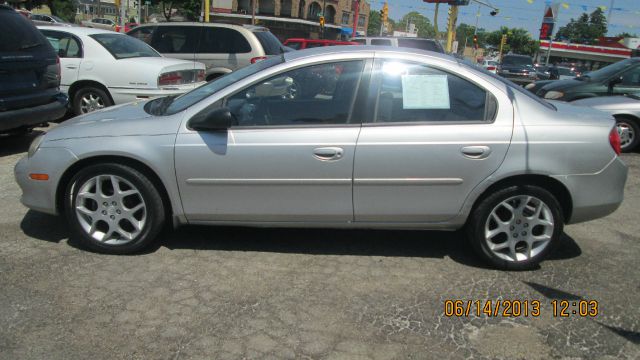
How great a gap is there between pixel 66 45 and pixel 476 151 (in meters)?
7.06

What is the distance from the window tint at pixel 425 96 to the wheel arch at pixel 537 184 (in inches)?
18.3

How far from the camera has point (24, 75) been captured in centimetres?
598

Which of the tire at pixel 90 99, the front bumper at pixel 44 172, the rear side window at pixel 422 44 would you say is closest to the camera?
the front bumper at pixel 44 172

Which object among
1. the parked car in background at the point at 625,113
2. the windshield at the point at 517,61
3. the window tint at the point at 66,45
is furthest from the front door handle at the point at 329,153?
the windshield at the point at 517,61

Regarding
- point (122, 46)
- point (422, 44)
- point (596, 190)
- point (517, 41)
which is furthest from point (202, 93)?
point (517, 41)

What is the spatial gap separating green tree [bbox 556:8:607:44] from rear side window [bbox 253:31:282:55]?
10646 cm

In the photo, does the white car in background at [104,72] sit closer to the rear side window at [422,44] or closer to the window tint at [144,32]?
the window tint at [144,32]

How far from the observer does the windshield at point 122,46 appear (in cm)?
816

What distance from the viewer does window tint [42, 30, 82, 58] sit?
8.09 meters

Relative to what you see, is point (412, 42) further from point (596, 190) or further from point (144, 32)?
point (596, 190)

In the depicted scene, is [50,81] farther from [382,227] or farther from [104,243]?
[382,227]

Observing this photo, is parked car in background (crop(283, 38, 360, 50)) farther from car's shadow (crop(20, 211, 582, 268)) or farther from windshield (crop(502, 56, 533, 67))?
car's shadow (crop(20, 211, 582, 268))

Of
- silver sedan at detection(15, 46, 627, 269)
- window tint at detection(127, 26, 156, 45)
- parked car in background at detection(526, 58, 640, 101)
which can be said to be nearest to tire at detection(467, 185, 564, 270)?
silver sedan at detection(15, 46, 627, 269)

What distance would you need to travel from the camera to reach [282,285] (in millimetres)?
3494
